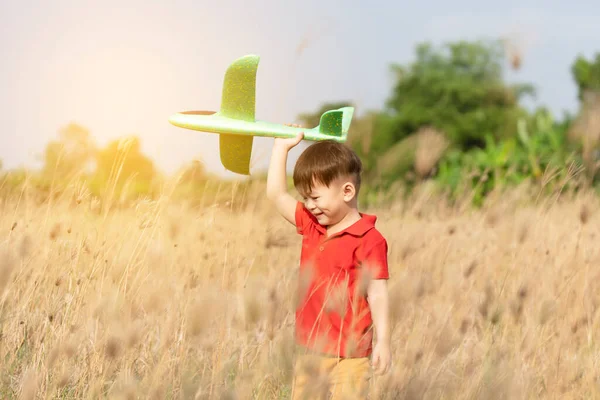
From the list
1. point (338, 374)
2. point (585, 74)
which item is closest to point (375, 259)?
point (338, 374)

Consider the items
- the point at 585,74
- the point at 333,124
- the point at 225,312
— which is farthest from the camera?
the point at 585,74

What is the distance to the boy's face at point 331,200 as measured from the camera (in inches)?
85.6

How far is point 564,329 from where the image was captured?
297cm

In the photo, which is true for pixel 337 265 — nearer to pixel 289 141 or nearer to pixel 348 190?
pixel 348 190

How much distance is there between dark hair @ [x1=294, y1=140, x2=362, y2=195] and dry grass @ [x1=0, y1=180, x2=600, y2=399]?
1.08 ft

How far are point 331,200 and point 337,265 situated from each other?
0.20 m

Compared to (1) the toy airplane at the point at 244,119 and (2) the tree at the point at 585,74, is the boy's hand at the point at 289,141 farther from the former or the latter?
(2) the tree at the point at 585,74

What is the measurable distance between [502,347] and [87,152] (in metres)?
2.07

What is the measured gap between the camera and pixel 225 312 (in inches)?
82.9

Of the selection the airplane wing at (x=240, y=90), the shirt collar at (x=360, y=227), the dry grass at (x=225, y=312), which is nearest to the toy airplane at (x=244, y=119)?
the airplane wing at (x=240, y=90)

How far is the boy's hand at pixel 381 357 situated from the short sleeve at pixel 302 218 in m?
0.47

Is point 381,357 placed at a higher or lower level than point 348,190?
lower

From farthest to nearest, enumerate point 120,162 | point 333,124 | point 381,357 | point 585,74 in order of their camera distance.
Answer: point 585,74, point 120,162, point 333,124, point 381,357

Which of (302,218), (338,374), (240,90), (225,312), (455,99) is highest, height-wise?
(455,99)
